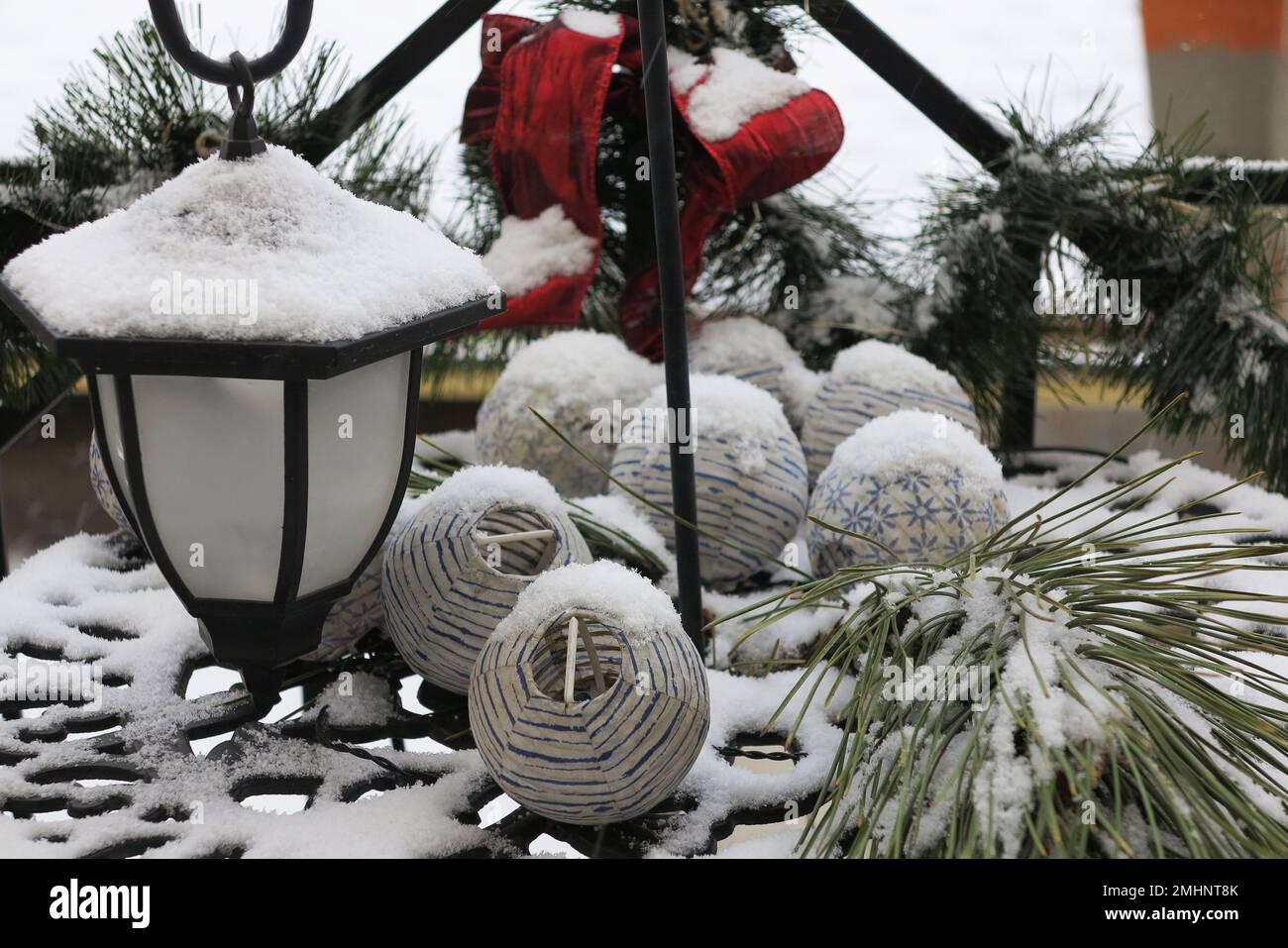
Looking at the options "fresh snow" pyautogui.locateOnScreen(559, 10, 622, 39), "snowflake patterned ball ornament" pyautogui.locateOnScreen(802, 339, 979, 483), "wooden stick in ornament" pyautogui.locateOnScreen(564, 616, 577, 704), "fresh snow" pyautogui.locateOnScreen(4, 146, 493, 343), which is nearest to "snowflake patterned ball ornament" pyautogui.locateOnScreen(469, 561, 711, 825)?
"wooden stick in ornament" pyautogui.locateOnScreen(564, 616, 577, 704)

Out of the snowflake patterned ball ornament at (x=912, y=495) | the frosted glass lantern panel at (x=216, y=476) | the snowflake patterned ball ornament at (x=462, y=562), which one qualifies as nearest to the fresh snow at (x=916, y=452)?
the snowflake patterned ball ornament at (x=912, y=495)

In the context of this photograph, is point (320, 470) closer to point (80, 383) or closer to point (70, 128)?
point (70, 128)

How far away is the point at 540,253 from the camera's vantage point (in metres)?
0.61

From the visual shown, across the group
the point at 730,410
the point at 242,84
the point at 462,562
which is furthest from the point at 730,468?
the point at 242,84

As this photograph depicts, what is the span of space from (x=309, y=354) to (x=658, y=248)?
0.14 metres

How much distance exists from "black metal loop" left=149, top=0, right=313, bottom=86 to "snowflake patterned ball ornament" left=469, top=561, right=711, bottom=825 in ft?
0.60

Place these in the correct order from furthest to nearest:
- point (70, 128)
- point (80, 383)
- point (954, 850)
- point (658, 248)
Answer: point (80, 383)
point (70, 128)
point (658, 248)
point (954, 850)

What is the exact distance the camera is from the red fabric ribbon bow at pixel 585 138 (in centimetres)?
59

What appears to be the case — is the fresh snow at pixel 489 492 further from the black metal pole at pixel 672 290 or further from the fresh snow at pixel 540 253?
the fresh snow at pixel 540 253

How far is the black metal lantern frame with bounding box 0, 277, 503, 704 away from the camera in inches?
12.9

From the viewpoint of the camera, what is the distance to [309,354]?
33 centimetres

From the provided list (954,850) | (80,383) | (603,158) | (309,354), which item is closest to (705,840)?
(954,850)

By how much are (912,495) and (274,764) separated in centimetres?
26

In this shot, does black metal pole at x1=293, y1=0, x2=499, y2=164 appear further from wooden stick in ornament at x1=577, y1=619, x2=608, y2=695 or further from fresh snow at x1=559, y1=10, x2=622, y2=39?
wooden stick in ornament at x1=577, y1=619, x2=608, y2=695
